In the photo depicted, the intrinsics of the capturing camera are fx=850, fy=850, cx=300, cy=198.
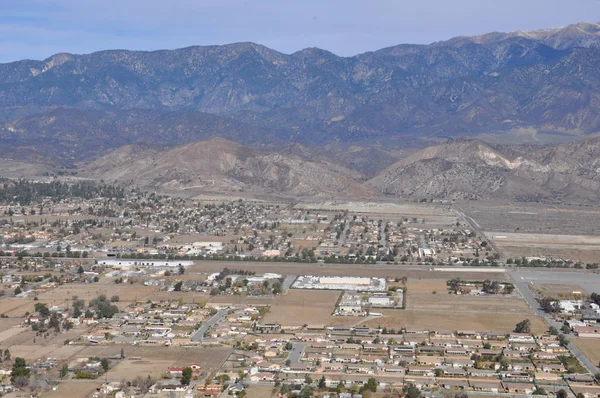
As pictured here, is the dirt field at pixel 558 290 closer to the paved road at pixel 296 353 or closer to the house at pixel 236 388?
the paved road at pixel 296 353

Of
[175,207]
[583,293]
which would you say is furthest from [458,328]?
[175,207]

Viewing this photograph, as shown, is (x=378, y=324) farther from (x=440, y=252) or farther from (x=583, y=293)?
(x=440, y=252)

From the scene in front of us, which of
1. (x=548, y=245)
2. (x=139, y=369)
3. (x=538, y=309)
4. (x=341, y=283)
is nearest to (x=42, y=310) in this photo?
(x=139, y=369)

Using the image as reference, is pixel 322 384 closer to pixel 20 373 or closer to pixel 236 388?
pixel 236 388

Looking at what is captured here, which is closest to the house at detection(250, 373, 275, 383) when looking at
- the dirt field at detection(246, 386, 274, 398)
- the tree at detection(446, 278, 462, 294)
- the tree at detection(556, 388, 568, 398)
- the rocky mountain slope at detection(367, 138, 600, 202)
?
the dirt field at detection(246, 386, 274, 398)

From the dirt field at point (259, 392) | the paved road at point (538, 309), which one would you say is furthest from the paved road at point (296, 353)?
the paved road at point (538, 309)
